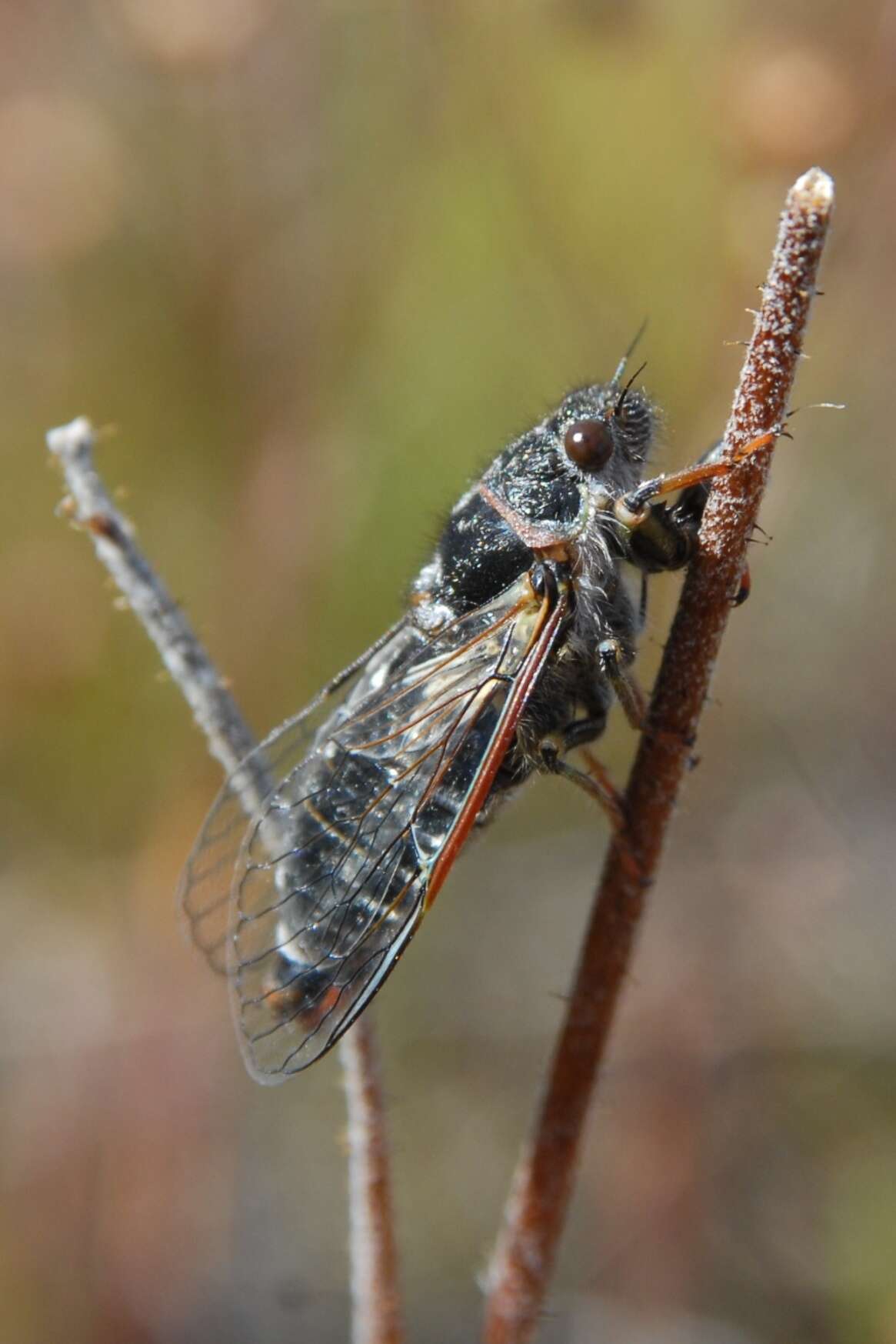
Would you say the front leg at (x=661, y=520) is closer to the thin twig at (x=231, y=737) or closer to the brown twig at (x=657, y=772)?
the brown twig at (x=657, y=772)

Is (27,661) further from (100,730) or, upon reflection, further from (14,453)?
(14,453)

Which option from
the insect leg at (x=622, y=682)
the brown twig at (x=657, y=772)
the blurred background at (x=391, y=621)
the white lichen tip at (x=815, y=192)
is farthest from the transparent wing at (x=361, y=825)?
the blurred background at (x=391, y=621)

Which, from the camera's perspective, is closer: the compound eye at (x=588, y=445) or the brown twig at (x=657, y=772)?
the brown twig at (x=657, y=772)

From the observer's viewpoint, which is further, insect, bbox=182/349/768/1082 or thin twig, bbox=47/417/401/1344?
insect, bbox=182/349/768/1082

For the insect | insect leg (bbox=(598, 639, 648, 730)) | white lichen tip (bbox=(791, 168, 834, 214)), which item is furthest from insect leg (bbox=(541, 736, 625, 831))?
white lichen tip (bbox=(791, 168, 834, 214))

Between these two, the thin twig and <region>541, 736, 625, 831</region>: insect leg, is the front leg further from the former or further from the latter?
the thin twig
